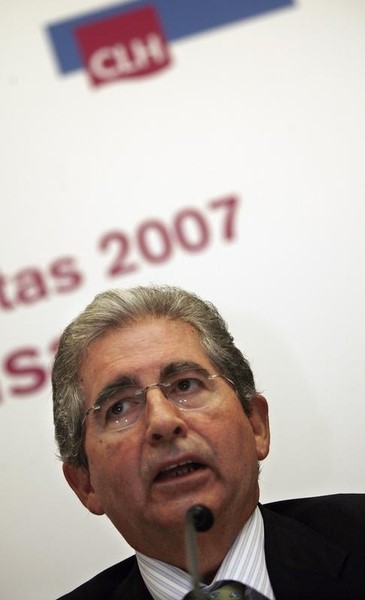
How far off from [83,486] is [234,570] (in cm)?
31

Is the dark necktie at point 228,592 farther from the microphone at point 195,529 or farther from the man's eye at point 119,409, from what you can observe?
the man's eye at point 119,409

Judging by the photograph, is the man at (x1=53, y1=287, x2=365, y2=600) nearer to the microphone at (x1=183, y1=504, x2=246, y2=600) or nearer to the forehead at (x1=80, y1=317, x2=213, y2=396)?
the forehead at (x1=80, y1=317, x2=213, y2=396)

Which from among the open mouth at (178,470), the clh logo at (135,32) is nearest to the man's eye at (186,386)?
the open mouth at (178,470)

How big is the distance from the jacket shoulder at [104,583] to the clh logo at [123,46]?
966mm

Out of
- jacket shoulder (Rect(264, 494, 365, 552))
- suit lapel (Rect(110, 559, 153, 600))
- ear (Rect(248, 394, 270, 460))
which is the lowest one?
jacket shoulder (Rect(264, 494, 365, 552))

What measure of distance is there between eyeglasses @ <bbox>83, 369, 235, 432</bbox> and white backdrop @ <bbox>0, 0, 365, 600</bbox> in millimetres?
252

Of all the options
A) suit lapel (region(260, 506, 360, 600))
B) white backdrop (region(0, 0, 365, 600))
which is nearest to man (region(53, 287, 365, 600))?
suit lapel (region(260, 506, 360, 600))

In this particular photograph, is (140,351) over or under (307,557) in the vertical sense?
over

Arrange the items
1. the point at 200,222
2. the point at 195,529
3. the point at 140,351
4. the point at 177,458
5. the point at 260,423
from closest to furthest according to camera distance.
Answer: the point at 195,529 < the point at 177,458 < the point at 140,351 < the point at 260,423 < the point at 200,222

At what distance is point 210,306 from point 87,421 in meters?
0.31

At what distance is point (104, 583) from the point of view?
1260mm

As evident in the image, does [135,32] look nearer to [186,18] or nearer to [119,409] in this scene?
[186,18]

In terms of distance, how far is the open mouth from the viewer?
1.04 m

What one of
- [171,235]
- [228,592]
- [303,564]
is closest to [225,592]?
[228,592]
